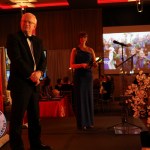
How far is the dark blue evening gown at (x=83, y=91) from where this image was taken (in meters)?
4.57

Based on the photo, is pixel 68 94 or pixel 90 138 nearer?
pixel 90 138

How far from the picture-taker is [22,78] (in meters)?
2.96

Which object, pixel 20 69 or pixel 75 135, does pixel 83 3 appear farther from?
pixel 20 69

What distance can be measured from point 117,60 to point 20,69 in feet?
25.6

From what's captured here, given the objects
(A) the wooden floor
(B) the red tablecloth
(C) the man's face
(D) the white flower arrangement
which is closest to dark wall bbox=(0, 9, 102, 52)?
(B) the red tablecloth

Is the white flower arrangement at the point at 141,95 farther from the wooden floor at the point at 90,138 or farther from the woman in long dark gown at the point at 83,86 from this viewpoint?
the woman in long dark gown at the point at 83,86

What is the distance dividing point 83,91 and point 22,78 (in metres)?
1.75

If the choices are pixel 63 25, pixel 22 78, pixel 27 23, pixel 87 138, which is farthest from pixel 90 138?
pixel 63 25

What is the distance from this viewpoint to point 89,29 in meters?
10.2

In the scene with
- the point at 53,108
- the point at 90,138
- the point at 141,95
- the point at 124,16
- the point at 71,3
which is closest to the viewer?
the point at 141,95

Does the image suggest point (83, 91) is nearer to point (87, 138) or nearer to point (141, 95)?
point (87, 138)

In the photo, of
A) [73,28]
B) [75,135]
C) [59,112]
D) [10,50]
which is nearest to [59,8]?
[73,28]

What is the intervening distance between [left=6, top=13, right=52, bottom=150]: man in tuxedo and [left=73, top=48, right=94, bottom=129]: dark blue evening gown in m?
1.52

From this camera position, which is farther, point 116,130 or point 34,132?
point 116,130
